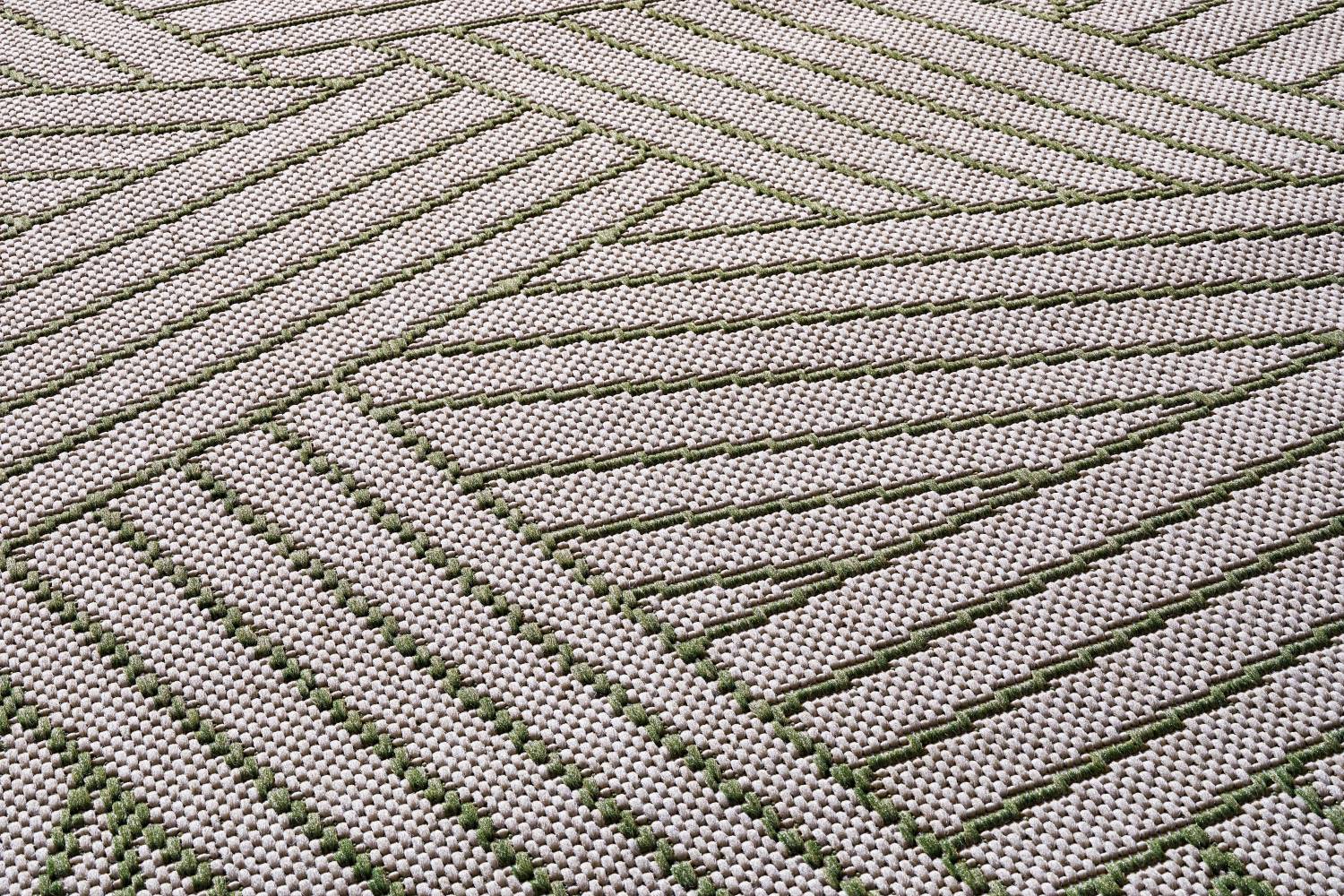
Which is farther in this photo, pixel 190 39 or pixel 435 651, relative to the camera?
pixel 190 39

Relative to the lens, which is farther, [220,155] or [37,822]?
[220,155]

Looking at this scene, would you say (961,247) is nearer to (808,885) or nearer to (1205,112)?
(1205,112)

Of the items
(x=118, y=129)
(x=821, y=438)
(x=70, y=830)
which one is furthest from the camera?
(x=118, y=129)

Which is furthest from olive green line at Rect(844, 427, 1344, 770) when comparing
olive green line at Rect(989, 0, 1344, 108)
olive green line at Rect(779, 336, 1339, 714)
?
olive green line at Rect(989, 0, 1344, 108)

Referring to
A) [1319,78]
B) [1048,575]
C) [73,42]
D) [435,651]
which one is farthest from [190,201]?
[1319,78]

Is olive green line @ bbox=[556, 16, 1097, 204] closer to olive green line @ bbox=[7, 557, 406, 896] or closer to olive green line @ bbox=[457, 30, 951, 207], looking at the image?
olive green line @ bbox=[457, 30, 951, 207]

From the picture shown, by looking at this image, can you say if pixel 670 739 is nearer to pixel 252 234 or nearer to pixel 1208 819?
pixel 1208 819

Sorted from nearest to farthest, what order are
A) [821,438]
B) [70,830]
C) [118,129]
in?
[70,830] < [821,438] < [118,129]

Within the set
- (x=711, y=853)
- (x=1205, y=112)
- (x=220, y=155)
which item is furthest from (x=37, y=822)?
(x=1205, y=112)
